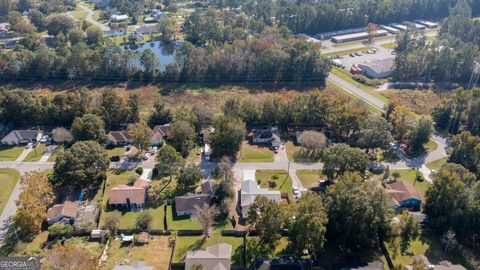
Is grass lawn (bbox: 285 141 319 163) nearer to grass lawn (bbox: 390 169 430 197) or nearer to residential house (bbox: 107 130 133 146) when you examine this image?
grass lawn (bbox: 390 169 430 197)

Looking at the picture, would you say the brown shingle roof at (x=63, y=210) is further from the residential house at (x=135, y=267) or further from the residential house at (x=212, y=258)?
the residential house at (x=212, y=258)

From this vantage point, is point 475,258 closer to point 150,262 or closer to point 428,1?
point 150,262

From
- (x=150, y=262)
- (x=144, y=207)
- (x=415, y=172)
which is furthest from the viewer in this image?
A: (x=415, y=172)

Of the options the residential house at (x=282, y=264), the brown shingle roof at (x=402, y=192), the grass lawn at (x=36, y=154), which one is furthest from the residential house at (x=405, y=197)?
the grass lawn at (x=36, y=154)

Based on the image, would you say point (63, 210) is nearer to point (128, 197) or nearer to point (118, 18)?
point (128, 197)

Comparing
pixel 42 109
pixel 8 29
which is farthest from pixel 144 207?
pixel 8 29
